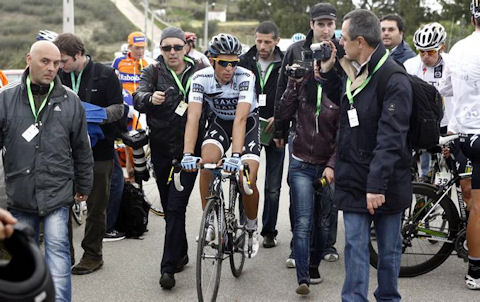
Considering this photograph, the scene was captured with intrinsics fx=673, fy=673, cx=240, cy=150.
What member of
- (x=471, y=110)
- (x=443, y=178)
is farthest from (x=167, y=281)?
(x=471, y=110)

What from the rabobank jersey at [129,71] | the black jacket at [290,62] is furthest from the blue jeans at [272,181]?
the rabobank jersey at [129,71]

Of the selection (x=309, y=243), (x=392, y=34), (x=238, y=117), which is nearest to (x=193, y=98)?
(x=238, y=117)

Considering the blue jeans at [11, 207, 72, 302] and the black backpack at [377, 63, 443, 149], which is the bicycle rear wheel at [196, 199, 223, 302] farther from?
the black backpack at [377, 63, 443, 149]

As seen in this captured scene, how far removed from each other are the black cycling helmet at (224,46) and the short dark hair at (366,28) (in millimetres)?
1376

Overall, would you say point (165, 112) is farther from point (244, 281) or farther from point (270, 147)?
point (244, 281)

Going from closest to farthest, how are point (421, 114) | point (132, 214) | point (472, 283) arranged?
point (421, 114)
point (472, 283)
point (132, 214)

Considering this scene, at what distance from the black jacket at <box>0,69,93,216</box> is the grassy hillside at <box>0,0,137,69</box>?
38077mm

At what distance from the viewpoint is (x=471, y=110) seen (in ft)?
18.9

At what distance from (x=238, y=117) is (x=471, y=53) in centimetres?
203

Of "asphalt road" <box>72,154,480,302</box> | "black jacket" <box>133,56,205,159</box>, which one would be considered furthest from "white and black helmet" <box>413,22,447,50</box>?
"black jacket" <box>133,56,205,159</box>

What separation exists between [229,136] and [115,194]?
192 cm

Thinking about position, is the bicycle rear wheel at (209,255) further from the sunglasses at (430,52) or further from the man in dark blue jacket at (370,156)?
the sunglasses at (430,52)

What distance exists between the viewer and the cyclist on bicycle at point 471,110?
5676 millimetres

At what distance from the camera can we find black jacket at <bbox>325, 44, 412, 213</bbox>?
14.3 feet
